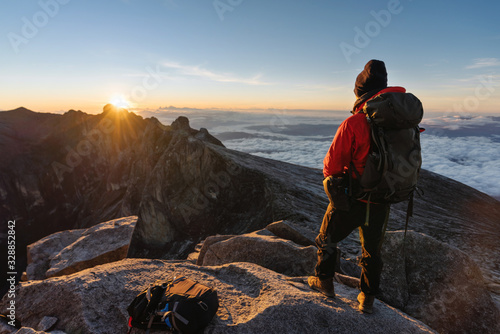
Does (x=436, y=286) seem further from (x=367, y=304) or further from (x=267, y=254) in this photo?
(x=267, y=254)

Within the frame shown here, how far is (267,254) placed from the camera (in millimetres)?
7504

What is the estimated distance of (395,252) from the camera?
7.29 m

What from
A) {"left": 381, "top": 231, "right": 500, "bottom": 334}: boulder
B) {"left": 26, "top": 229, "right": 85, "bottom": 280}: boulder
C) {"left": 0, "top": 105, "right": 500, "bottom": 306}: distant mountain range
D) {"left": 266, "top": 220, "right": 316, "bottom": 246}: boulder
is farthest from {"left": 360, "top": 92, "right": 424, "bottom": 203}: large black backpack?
{"left": 26, "top": 229, "right": 85, "bottom": 280}: boulder

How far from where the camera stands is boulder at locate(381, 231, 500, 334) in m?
5.95

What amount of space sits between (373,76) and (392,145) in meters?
1.23

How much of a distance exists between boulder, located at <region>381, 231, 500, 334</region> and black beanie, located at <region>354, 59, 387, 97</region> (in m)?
5.09

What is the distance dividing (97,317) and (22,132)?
122 metres

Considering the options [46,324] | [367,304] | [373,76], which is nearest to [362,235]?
[367,304]

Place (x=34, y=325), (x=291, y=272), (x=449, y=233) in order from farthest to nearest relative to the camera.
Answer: (x=449, y=233), (x=291, y=272), (x=34, y=325)

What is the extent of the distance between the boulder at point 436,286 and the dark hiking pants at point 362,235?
8.82 feet

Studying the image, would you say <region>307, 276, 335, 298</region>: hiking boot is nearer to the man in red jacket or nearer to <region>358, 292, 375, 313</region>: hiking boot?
the man in red jacket

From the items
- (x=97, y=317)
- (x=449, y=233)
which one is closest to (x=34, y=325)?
(x=97, y=317)

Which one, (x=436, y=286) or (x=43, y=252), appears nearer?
(x=436, y=286)

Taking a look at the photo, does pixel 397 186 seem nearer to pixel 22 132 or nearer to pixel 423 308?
pixel 423 308
